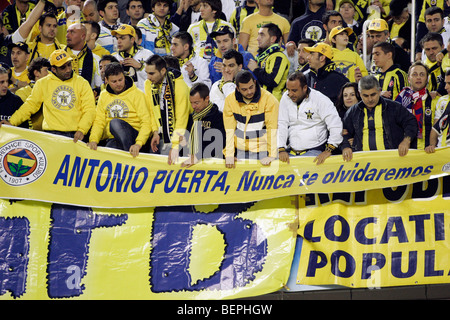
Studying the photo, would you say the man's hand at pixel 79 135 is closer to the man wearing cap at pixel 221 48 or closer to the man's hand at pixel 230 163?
the man's hand at pixel 230 163

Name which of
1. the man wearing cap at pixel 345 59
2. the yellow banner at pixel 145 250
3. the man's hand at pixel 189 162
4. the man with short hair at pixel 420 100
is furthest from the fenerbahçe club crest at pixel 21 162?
the man with short hair at pixel 420 100

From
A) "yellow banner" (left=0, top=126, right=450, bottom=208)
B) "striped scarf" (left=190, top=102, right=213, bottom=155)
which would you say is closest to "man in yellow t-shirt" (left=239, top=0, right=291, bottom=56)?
"striped scarf" (left=190, top=102, right=213, bottom=155)

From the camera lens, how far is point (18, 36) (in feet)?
38.3

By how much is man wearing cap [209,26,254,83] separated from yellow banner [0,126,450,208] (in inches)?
101

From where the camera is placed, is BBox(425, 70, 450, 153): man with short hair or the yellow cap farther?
the yellow cap

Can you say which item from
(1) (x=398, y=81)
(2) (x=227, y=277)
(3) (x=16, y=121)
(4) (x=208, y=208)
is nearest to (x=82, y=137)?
(3) (x=16, y=121)

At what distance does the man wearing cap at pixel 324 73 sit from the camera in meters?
9.69

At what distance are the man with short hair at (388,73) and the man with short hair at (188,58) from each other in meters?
2.29

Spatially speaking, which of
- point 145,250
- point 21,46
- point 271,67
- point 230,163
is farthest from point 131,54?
point 145,250

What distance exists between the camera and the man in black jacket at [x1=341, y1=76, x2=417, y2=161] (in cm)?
853

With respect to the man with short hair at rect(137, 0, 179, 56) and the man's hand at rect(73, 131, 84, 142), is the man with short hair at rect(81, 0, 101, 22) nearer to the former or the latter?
the man with short hair at rect(137, 0, 179, 56)

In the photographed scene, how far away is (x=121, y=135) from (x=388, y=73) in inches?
142

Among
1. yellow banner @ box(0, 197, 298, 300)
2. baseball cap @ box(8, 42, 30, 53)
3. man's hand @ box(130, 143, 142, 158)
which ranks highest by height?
baseball cap @ box(8, 42, 30, 53)
